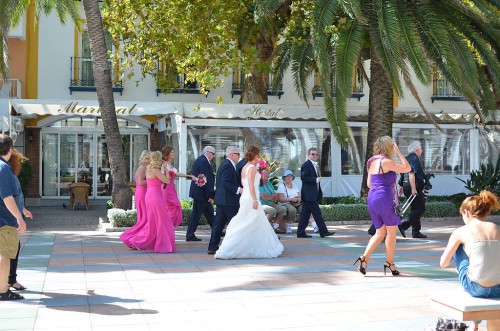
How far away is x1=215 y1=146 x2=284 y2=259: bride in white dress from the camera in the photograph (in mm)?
10391

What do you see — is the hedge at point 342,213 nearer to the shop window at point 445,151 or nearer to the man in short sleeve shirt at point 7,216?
the shop window at point 445,151

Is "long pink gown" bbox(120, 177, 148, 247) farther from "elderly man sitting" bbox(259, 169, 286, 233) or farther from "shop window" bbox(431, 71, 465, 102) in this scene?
"shop window" bbox(431, 71, 465, 102)

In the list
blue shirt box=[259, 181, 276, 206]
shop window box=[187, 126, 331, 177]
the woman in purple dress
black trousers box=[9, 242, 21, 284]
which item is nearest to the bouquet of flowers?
blue shirt box=[259, 181, 276, 206]

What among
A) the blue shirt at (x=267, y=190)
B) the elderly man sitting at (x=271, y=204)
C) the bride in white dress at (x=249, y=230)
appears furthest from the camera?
the blue shirt at (x=267, y=190)

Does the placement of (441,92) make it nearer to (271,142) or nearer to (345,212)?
(271,142)

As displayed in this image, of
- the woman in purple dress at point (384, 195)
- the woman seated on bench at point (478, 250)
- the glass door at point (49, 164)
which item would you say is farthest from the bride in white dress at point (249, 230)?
the glass door at point (49, 164)

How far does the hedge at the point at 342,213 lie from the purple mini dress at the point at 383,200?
7064 mm

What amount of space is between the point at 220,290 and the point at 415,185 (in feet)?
20.0

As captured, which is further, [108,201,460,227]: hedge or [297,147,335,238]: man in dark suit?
[108,201,460,227]: hedge

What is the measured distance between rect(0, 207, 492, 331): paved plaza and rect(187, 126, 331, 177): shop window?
711 centimetres

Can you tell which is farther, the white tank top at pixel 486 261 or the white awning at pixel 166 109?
the white awning at pixel 166 109

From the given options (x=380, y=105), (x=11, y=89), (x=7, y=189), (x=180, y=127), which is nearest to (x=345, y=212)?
(x=380, y=105)

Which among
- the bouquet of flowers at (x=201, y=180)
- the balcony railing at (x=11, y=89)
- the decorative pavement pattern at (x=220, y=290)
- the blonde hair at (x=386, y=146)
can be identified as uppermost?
the balcony railing at (x=11, y=89)

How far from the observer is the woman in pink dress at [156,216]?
1107cm
